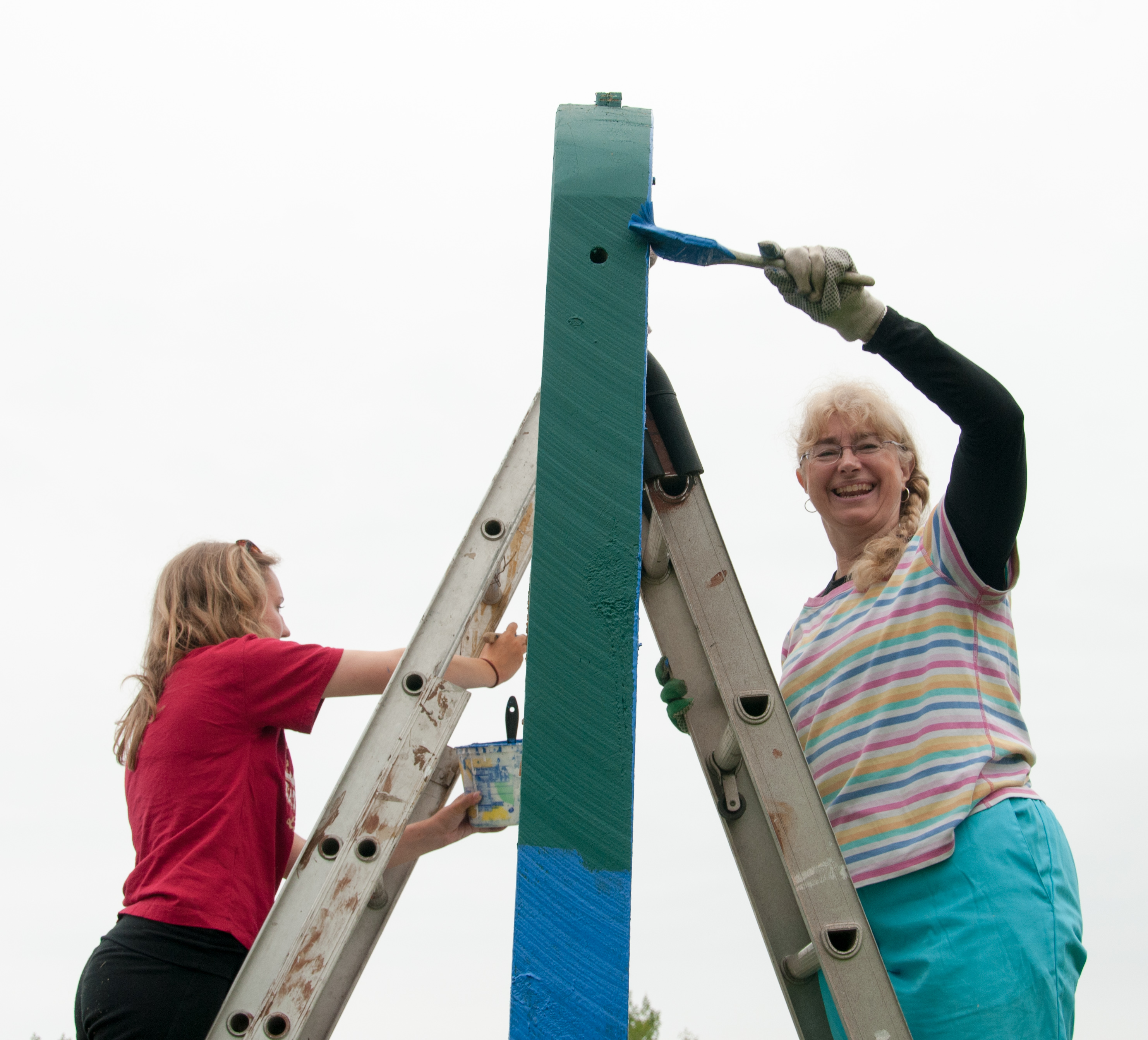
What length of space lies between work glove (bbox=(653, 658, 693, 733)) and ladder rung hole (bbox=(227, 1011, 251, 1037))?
3.20 ft

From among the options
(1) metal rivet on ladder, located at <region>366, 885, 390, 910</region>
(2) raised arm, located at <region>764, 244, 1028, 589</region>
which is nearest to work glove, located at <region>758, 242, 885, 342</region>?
A: (2) raised arm, located at <region>764, 244, 1028, 589</region>

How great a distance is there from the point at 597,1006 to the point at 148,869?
129 cm

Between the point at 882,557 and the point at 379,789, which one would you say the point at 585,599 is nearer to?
the point at 379,789

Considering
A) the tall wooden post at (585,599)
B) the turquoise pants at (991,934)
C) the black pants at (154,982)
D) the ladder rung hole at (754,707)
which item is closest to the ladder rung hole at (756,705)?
the ladder rung hole at (754,707)

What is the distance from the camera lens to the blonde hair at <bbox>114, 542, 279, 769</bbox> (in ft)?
8.39

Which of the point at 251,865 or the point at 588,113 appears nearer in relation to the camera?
the point at 588,113

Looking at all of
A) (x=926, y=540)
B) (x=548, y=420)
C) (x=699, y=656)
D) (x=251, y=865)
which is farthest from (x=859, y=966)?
(x=251, y=865)

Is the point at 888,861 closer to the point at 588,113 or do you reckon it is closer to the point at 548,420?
the point at 548,420

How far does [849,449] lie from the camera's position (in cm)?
252

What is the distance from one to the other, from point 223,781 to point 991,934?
166cm

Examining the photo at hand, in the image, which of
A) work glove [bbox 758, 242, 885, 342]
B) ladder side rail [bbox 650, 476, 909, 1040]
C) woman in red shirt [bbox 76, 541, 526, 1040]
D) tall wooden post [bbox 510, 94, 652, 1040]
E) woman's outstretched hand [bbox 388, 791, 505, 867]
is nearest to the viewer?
tall wooden post [bbox 510, 94, 652, 1040]

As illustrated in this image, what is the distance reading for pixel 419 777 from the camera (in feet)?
6.86

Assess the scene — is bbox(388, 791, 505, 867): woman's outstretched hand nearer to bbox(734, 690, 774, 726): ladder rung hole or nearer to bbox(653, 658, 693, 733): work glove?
Result: bbox(653, 658, 693, 733): work glove

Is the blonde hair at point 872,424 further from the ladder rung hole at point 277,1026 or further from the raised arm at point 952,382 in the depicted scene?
the ladder rung hole at point 277,1026
